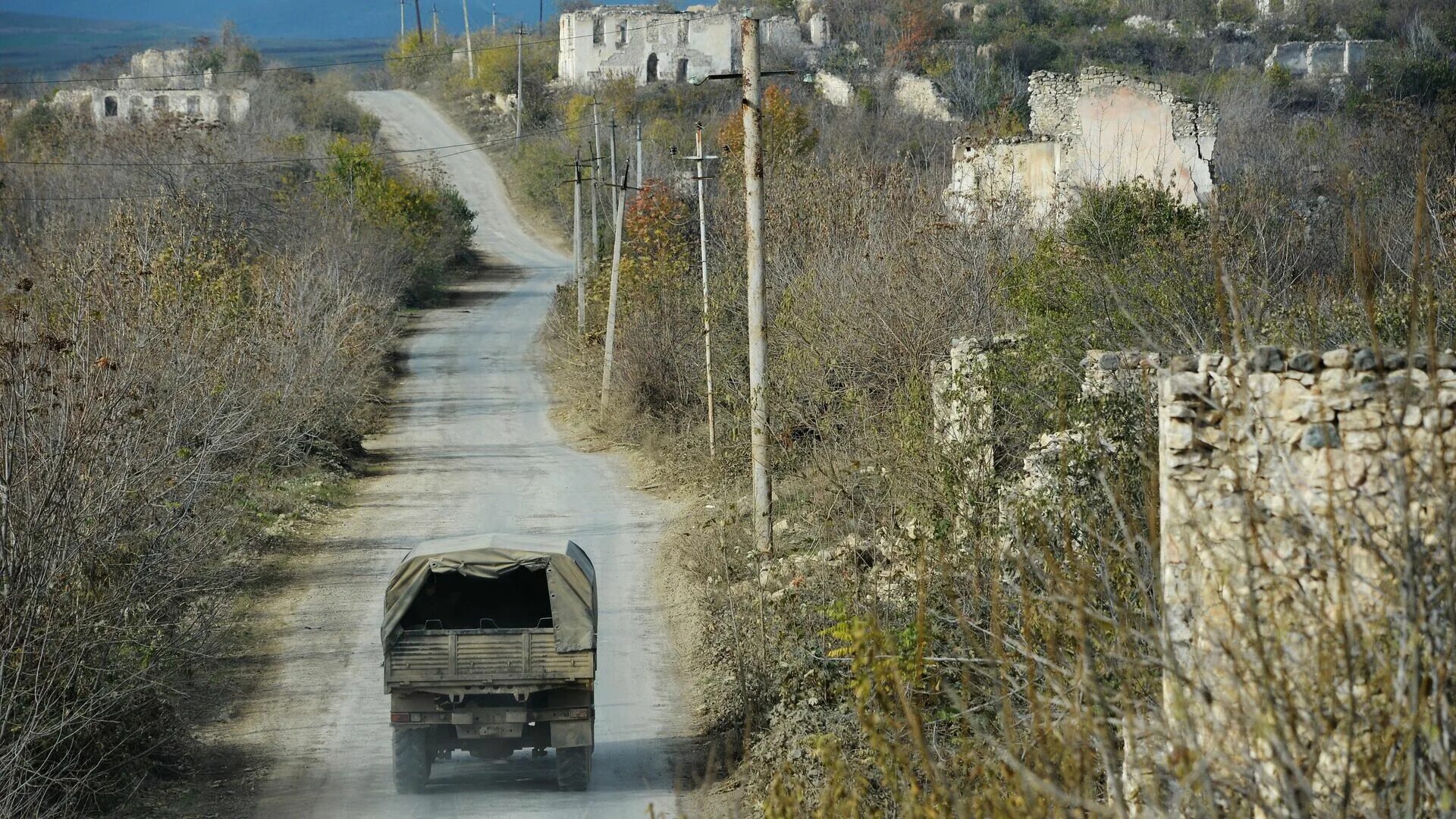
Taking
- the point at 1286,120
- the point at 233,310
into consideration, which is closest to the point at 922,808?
the point at 233,310

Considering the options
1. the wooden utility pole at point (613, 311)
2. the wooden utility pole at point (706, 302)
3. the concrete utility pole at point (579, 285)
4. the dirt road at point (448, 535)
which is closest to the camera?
the dirt road at point (448, 535)

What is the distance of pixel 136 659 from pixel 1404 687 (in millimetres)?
10043

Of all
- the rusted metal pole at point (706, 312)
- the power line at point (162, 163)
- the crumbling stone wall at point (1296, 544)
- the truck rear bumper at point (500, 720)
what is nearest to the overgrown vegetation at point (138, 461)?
the truck rear bumper at point (500, 720)

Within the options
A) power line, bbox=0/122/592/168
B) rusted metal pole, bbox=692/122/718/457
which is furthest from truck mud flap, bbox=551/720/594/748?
power line, bbox=0/122/592/168

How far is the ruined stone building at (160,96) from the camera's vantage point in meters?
71.5

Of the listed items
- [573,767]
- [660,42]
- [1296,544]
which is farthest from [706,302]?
[660,42]

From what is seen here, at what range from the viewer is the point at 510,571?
12.8m

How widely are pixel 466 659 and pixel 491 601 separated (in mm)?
1698

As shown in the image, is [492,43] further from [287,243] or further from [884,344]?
[884,344]

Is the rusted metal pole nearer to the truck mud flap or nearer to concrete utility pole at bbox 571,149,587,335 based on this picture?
concrete utility pole at bbox 571,149,587,335

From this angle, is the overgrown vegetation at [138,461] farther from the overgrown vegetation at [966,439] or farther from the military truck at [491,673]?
the overgrown vegetation at [966,439]

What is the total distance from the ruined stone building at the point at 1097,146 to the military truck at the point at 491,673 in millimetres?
15129

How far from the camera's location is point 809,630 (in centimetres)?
1405

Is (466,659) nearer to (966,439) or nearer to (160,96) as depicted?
(966,439)
